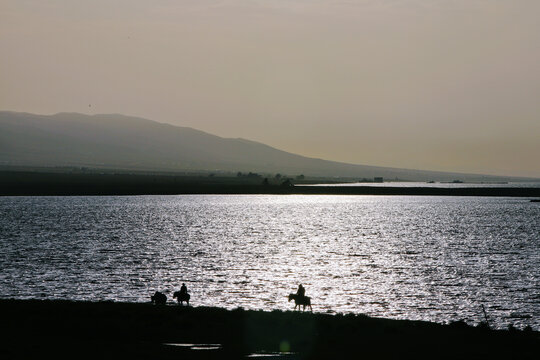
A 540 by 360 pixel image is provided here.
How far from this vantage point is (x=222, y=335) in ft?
104

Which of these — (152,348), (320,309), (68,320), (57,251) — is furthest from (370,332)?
(57,251)

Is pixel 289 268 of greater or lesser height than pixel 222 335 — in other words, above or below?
below

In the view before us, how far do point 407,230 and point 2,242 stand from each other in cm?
7788

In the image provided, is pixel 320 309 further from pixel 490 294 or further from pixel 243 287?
pixel 490 294

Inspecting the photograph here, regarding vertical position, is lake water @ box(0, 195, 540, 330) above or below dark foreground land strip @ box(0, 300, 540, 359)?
below

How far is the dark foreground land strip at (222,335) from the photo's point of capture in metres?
27.2

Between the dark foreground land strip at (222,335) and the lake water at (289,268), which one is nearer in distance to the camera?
the dark foreground land strip at (222,335)

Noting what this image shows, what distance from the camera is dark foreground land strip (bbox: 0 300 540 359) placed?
2717 cm

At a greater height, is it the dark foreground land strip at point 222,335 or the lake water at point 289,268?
the dark foreground land strip at point 222,335

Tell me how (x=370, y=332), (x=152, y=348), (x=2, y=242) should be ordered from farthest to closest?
(x=2, y=242), (x=370, y=332), (x=152, y=348)

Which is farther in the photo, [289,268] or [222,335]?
[289,268]

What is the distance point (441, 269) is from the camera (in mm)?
77188

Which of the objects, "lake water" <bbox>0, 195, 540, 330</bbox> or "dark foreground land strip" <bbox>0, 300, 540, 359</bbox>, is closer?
"dark foreground land strip" <bbox>0, 300, 540, 359</bbox>

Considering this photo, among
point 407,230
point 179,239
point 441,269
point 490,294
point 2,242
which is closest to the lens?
point 490,294
